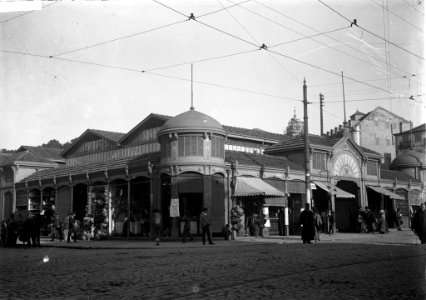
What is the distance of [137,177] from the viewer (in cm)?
3039

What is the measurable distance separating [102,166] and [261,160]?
9.86m

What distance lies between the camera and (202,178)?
2764 cm

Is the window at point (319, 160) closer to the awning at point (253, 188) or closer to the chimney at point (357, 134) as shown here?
the awning at point (253, 188)

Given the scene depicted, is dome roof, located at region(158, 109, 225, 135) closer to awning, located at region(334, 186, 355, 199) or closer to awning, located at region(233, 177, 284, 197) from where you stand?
awning, located at region(233, 177, 284, 197)

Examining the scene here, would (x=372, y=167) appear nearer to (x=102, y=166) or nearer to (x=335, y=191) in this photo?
(x=335, y=191)

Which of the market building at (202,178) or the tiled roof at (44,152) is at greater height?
the tiled roof at (44,152)

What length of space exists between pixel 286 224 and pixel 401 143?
156 ft

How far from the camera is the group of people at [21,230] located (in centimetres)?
2402

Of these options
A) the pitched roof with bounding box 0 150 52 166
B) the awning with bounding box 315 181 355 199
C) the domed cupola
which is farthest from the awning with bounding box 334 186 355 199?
the pitched roof with bounding box 0 150 52 166

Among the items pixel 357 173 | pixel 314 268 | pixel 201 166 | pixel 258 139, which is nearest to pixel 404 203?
pixel 357 173

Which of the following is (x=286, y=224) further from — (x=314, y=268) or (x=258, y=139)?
(x=314, y=268)

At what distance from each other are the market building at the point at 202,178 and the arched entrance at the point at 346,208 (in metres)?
0.07

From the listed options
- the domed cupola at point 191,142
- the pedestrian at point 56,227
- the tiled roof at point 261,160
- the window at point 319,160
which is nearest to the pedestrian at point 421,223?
the tiled roof at point 261,160

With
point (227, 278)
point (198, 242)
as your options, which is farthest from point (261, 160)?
point (227, 278)
